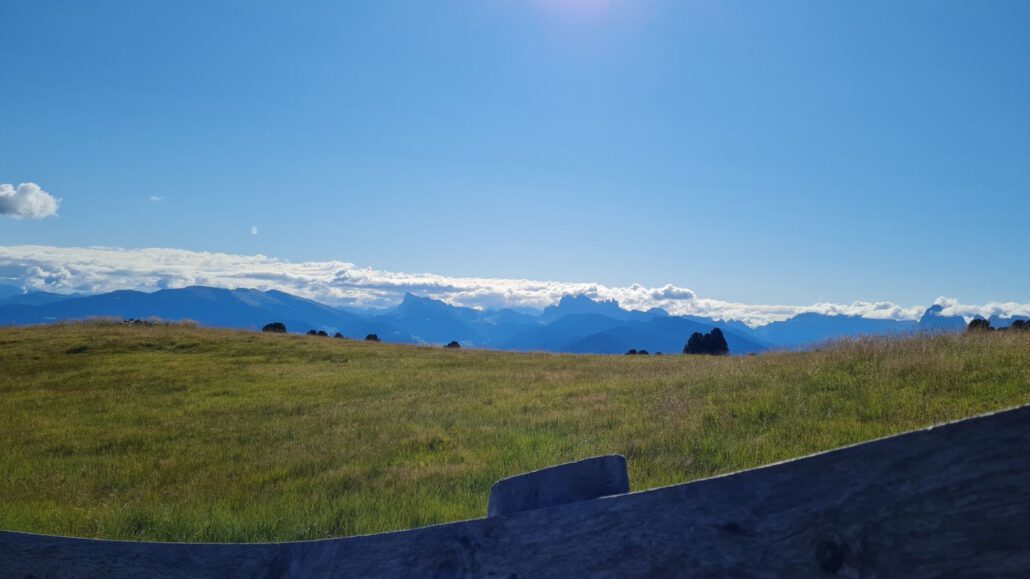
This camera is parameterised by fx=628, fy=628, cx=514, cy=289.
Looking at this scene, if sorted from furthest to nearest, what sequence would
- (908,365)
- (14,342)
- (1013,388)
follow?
(14,342), (908,365), (1013,388)

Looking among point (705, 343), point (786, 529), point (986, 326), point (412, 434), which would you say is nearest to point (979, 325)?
point (986, 326)

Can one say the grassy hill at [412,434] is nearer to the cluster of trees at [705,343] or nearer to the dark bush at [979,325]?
the dark bush at [979,325]

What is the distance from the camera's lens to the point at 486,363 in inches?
1264

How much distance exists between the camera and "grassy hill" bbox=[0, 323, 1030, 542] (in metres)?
8.41

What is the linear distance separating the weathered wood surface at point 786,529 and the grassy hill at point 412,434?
198 inches

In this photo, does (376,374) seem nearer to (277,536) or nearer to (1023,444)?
(277,536)

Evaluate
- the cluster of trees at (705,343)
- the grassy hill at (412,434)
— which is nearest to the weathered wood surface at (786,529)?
the grassy hill at (412,434)

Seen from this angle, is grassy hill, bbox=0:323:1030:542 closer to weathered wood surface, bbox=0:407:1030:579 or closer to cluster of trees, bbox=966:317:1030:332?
cluster of trees, bbox=966:317:1030:332

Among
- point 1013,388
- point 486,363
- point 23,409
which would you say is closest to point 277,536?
point 1013,388

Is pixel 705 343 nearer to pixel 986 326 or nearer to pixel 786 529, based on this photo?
pixel 986 326

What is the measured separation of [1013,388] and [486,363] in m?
23.9

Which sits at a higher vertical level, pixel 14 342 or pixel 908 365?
pixel 908 365

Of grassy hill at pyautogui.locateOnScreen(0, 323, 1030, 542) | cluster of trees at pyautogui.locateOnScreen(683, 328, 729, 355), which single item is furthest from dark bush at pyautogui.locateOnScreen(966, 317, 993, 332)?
cluster of trees at pyautogui.locateOnScreen(683, 328, 729, 355)

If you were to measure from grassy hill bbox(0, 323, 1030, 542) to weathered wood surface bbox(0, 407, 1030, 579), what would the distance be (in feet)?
16.5
